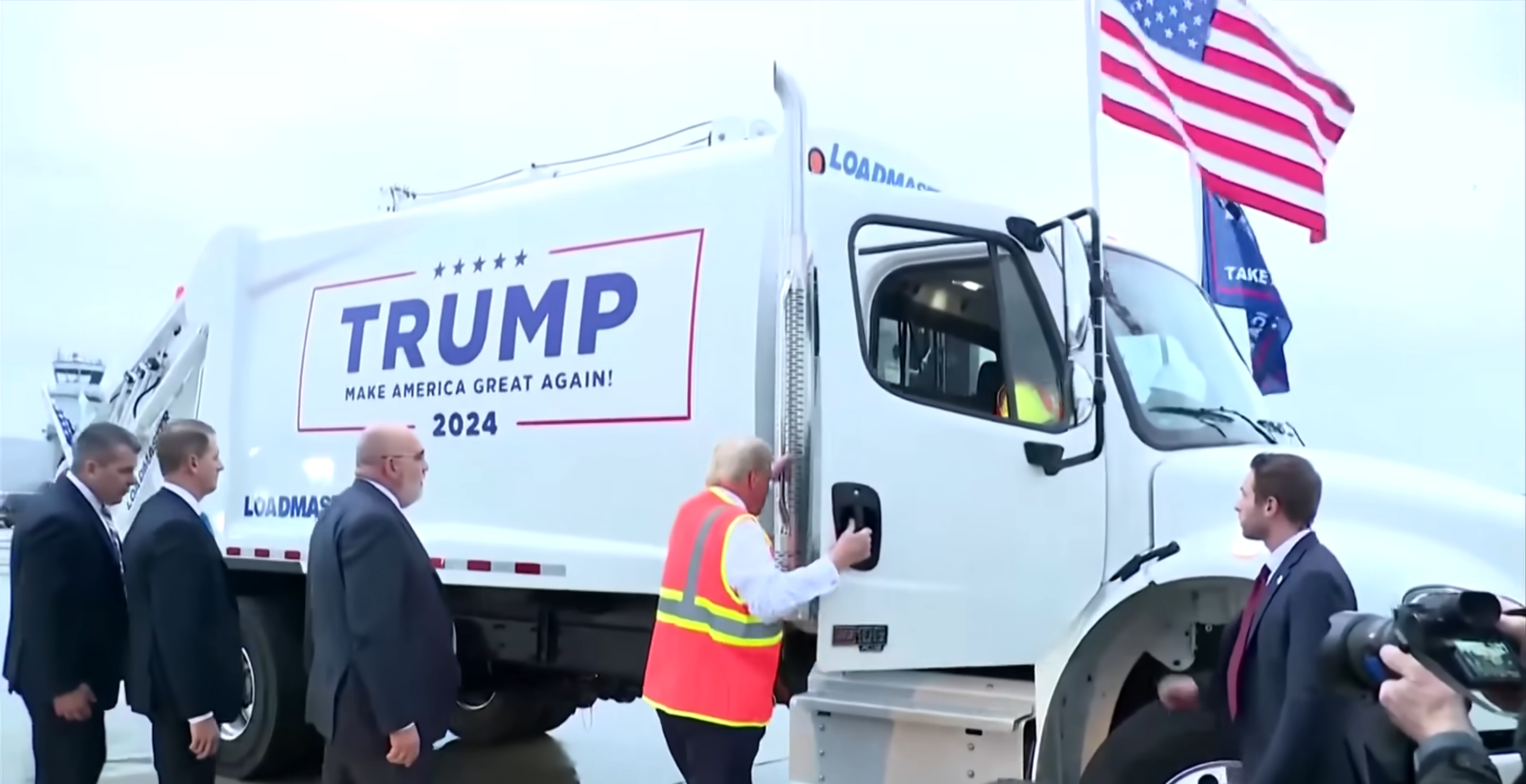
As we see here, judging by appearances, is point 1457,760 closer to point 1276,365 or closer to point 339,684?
point 339,684

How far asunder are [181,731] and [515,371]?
188cm

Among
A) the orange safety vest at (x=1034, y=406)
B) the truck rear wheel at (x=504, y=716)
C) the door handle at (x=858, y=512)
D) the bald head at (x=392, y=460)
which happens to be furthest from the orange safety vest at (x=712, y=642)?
the truck rear wheel at (x=504, y=716)

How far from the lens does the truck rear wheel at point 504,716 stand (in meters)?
7.38

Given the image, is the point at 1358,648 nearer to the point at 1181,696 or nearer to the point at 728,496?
the point at 1181,696

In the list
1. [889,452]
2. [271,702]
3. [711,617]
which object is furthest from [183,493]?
[889,452]

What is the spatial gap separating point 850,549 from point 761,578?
0.38 metres

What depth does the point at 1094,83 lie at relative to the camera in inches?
181

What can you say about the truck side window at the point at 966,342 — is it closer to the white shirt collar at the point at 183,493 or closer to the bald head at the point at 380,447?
the bald head at the point at 380,447

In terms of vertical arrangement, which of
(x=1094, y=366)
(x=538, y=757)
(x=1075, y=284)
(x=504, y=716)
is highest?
(x=1075, y=284)

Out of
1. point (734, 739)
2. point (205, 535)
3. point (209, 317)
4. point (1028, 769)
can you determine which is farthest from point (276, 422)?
point (1028, 769)

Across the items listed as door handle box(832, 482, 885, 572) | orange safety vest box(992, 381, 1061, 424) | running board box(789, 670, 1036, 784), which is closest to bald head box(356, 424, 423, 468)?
door handle box(832, 482, 885, 572)

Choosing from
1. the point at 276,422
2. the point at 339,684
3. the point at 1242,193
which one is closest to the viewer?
the point at 339,684

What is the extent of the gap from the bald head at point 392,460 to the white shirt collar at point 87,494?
4.76 ft

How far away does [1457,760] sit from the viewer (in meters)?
1.62
